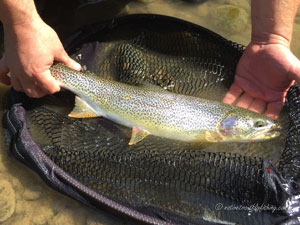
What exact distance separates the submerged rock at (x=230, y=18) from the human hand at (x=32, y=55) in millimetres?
2208

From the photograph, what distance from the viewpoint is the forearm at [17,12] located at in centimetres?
Answer: 245

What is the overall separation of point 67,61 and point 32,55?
0.36 m

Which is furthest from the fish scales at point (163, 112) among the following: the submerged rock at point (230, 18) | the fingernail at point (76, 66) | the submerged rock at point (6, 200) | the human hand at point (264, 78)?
the submerged rock at point (230, 18)

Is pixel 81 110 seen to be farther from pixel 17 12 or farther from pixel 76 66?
pixel 17 12

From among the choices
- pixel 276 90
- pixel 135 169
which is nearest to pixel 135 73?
pixel 135 169

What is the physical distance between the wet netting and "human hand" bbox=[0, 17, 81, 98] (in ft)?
0.76

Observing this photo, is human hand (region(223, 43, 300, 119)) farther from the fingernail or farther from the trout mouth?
the fingernail

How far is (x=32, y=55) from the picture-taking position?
257 centimetres

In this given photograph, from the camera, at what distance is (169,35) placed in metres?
3.43

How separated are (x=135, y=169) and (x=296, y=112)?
1405 millimetres

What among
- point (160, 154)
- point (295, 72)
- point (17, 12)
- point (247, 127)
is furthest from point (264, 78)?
point (17, 12)

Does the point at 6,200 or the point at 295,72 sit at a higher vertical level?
the point at 295,72

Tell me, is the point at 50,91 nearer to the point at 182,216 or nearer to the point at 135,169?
the point at 135,169

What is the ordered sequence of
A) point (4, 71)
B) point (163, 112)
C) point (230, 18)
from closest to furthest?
point (163, 112) → point (4, 71) → point (230, 18)
